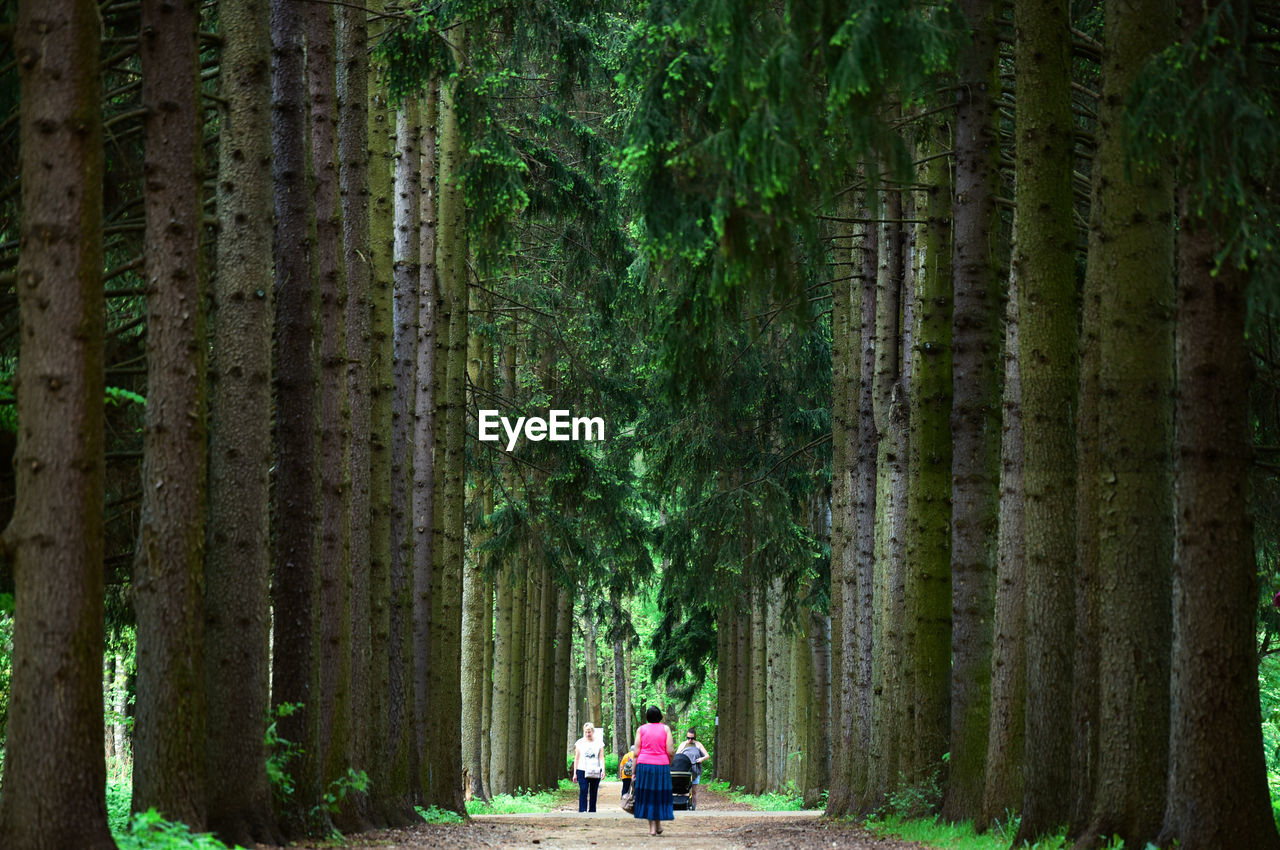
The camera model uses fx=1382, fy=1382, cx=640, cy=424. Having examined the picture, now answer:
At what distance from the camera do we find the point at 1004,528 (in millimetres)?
11383

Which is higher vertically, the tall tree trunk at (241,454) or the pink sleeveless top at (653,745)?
the tall tree trunk at (241,454)

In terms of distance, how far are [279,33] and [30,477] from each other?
5.17 metres

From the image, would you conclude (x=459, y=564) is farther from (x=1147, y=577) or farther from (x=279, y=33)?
(x=1147, y=577)

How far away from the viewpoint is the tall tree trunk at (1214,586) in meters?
7.60

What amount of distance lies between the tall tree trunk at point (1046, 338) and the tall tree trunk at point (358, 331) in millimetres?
6233

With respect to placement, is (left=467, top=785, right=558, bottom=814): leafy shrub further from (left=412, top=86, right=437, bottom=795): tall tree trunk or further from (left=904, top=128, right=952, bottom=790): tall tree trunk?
(left=904, top=128, right=952, bottom=790): tall tree trunk

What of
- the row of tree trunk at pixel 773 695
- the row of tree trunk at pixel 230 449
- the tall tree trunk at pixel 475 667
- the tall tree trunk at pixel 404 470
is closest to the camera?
the row of tree trunk at pixel 230 449

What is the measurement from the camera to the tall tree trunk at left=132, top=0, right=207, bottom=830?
847 cm

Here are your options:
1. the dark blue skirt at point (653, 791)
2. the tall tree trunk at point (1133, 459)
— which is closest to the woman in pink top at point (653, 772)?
the dark blue skirt at point (653, 791)

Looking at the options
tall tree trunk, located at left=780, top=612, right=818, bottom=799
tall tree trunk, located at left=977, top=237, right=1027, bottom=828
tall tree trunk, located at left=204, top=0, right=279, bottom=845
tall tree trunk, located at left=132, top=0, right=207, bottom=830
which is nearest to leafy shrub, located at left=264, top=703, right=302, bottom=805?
tall tree trunk, located at left=204, top=0, right=279, bottom=845

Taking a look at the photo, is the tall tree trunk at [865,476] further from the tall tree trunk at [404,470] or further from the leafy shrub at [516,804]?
the leafy shrub at [516,804]

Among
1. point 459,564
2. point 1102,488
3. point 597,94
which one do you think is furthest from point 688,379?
point 597,94

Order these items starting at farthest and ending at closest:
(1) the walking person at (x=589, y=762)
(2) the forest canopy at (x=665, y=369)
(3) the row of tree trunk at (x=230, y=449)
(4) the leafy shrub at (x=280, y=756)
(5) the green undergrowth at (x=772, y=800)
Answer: (5) the green undergrowth at (x=772, y=800) → (1) the walking person at (x=589, y=762) → (4) the leafy shrub at (x=280, y=756) → (2) the forest canopy at (x=665, y=369) → (3) the row of tree trunk at (x=230, y=449)

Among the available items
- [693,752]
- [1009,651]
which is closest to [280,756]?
[1009,651]
